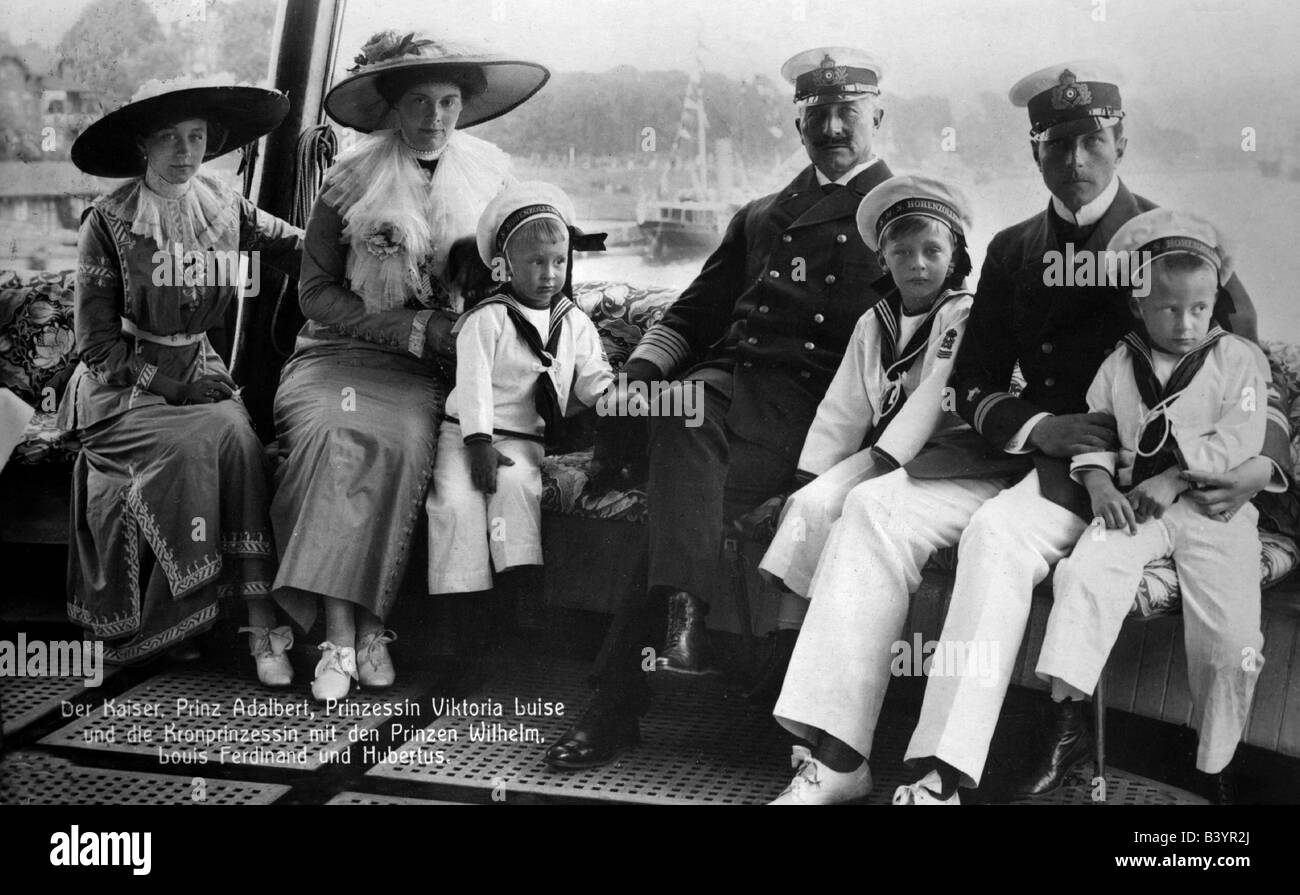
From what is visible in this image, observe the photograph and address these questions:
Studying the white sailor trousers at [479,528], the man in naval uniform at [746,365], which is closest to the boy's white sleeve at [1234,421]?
the man in naval uniform at [746,365]

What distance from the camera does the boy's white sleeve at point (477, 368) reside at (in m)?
3.29

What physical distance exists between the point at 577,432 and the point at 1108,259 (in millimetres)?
1315

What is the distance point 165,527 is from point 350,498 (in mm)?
476

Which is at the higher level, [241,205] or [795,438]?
[241,205]

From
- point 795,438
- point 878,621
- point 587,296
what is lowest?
point 878,621

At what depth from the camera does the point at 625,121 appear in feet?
10.9

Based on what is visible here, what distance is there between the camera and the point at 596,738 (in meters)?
3.07

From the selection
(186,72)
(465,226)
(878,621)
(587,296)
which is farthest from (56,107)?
(878,621)

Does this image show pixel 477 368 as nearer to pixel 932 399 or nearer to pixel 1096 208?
pixel 932 399

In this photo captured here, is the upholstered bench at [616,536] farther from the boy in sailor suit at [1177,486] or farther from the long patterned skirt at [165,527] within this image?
the long patterned skirt at [165,527]

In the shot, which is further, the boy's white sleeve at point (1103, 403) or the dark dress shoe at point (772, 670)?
the dark dress shoe at point (772, 670)

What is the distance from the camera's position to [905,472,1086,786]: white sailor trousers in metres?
2.80

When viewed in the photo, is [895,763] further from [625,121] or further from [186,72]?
[186,72]

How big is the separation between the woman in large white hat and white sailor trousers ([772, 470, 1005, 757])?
40.5 inches
